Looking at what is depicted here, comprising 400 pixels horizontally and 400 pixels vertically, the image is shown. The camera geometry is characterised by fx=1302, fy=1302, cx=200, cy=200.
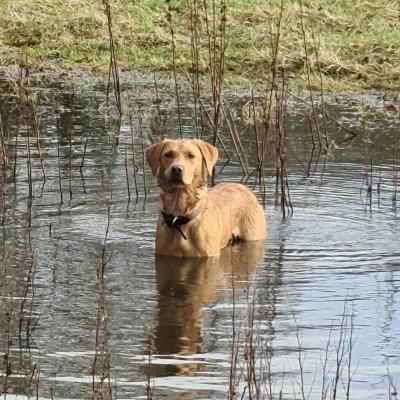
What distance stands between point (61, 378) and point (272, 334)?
1.57m

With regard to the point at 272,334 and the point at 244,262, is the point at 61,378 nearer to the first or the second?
the point at 272,334

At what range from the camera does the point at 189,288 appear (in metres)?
9.35

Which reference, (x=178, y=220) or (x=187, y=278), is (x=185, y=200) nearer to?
(x=178, y=220)

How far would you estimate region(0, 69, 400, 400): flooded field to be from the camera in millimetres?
7074

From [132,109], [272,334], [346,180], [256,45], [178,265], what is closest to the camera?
[272,334]

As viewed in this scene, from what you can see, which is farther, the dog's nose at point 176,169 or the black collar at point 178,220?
the black collar at point 178,220

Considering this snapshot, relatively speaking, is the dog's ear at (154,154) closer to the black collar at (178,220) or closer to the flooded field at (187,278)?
the black collar at (178,220)

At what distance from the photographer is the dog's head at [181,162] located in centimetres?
998

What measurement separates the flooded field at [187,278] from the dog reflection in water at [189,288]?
2 cm

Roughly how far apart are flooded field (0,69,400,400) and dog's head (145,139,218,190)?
1.73 feet

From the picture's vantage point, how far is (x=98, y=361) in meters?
7.26

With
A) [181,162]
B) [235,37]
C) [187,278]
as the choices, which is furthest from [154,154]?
[235,37]

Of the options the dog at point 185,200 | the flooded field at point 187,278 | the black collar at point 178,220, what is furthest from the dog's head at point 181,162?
the flooded field at point 187,278

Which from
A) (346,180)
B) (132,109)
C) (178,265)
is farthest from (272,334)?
(132,109)
